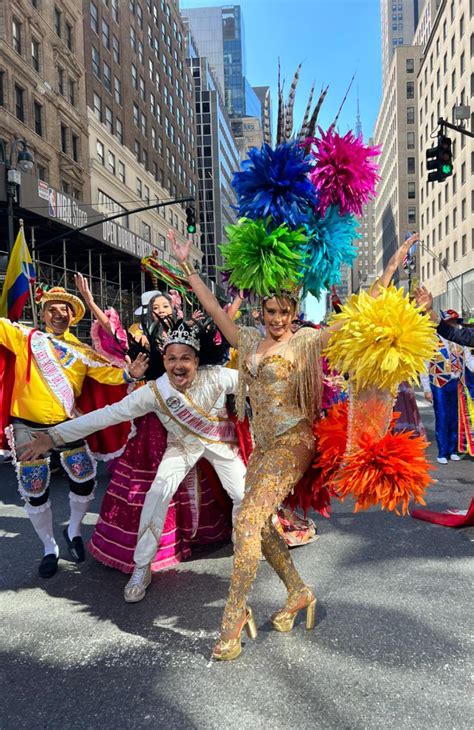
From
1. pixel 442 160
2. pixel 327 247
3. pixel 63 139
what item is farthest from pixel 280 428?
pixel 63 139

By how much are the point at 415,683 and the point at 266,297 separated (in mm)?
1919

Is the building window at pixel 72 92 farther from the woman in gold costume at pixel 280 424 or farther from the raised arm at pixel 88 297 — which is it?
the woman in gold costume at pixel 280 424

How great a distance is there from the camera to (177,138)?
48812 millimetres

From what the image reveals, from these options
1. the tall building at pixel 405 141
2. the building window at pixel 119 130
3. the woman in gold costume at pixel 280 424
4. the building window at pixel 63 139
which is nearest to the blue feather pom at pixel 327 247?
the woman in gold costume at pixel 280 424

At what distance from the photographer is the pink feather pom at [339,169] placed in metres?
2.76

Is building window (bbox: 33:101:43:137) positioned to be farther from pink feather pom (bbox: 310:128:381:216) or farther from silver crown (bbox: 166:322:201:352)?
pink feather pom (bbox: 310:128:381:216)

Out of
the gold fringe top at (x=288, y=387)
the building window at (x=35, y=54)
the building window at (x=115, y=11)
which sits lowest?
the gold fringe top at (x=288, y=387)

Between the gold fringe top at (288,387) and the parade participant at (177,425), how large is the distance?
0.67 metres

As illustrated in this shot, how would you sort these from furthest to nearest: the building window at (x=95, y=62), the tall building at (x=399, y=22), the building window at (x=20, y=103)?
the tall building at (x=399, y=22)
the building window at (x=95, y=62)
the building window at (x=20, y=103)

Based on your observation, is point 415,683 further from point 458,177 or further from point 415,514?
point 458,177

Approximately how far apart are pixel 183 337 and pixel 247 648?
179 centimetres

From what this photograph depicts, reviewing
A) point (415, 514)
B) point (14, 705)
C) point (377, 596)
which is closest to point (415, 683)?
point (377, 596)

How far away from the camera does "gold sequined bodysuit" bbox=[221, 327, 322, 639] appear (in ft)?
8.59

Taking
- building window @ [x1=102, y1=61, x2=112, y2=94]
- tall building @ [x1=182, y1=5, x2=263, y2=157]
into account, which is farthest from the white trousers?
tall building @ [x1=182, y1=5, x2=263, y2=157]
